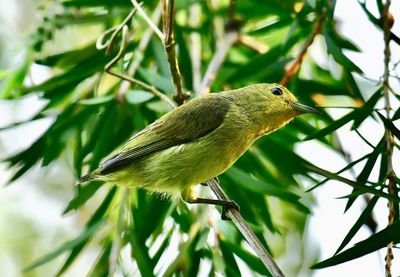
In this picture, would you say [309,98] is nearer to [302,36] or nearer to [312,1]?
[302,36]

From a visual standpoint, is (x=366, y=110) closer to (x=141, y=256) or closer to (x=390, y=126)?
(x=390, y=126)

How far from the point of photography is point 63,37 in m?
5.14

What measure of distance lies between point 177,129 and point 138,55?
862mm

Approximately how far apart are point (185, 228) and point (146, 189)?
415 millimetres

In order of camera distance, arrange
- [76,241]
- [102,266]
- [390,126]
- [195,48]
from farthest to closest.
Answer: [195,48] → [76,241] → [102,266] → [390,126]

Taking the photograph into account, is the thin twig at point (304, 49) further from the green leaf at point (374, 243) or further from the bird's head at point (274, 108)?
the green leaf at point (374, 243)

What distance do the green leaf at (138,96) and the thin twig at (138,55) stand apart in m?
0.10

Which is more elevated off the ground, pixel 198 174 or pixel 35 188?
pixel 198 174

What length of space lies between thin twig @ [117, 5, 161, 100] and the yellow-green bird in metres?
0.38

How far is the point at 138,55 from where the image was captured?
4.02 metres

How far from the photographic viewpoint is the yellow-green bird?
125 inches

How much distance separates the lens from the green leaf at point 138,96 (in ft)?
11.2

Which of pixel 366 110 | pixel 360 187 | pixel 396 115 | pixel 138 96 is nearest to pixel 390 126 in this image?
pixel 396 115

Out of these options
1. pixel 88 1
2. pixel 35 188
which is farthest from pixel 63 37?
pixel 35 188
